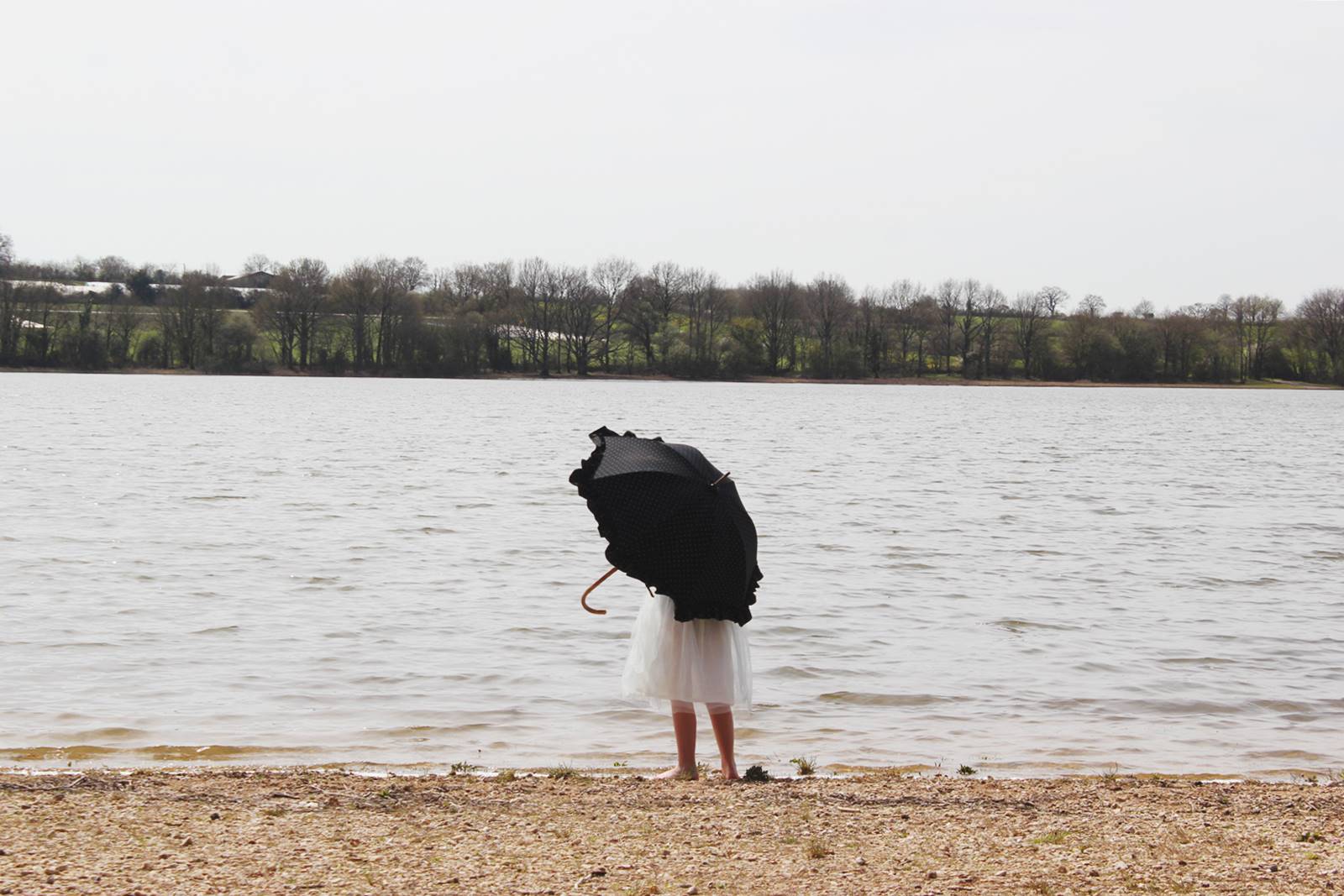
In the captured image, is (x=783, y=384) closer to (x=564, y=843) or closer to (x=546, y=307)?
(x=546, y=307)

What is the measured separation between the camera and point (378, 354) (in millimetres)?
132125

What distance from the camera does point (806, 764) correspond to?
9.21 metres

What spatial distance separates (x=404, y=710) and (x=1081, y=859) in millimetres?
6266

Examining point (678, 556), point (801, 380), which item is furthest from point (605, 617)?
point (801, 380)

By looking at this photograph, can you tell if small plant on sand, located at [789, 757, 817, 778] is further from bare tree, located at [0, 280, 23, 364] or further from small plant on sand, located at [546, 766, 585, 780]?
bare tree, located at [0, 280, 23, 364]

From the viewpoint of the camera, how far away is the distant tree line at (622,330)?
413 ft

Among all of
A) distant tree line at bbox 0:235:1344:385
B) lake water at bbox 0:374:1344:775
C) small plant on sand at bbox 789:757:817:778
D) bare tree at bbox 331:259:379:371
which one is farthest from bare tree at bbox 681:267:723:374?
small plant on sand at bbox 789:757:817:778

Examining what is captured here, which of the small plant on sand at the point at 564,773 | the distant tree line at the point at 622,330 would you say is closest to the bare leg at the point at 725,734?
the small plant on sand at the point at 564,773

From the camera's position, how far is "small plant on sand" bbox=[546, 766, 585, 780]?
855 cm

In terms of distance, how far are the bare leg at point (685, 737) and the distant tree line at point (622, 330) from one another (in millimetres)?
122706

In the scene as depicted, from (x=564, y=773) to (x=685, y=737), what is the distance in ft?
3.00

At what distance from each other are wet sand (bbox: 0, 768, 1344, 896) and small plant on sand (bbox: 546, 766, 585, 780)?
294 mm

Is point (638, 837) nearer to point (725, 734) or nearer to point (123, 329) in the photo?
point (725, 734)

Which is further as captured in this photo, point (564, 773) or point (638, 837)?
point (564, 773)
